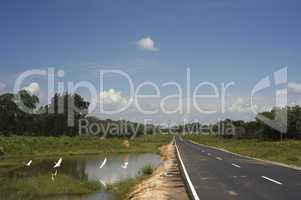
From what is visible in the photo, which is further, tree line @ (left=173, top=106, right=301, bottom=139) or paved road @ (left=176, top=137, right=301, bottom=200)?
tree line @ (left=173, top=106, right=301, bottom=139)

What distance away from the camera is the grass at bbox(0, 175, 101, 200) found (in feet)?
77.5

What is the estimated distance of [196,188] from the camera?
51.0 feet

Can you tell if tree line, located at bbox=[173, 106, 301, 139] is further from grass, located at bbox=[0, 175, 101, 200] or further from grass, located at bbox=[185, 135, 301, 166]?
grass, located at bbox=[0, 175, 101, 200]

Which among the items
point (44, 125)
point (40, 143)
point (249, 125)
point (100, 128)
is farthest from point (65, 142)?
point (249, 125)

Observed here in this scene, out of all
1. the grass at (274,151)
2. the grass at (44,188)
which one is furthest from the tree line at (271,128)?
the grass at (44,188)

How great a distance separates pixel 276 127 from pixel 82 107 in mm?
56936

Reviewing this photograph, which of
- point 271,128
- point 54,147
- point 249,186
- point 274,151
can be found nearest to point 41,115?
point 54,147

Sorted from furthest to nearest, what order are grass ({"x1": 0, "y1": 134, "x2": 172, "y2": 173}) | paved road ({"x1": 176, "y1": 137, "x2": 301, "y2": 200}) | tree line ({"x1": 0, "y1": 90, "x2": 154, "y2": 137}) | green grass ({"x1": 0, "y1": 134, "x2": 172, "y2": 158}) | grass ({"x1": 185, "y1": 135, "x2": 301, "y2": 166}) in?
tree line ({"x1": 0, "y1": 90, "x2": 154, "y2": 137}) → green grass ({"x1": 0, "y1": 134, "x2": 172, "y2": 158}) → grass ({"x1": 0, "y1": 134, "x2": 172, "y2": 173}) → grass ({"x1": 185, "y1": 135, "x2": 301, "y2": 166}) → paved road ({"x1": 176, "y1": 137, "x2": 301, "y2": 200})

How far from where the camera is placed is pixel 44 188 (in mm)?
25484

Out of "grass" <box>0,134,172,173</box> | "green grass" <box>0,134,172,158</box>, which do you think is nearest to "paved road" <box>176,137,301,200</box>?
"grass" <box>0,134,172,173</box>

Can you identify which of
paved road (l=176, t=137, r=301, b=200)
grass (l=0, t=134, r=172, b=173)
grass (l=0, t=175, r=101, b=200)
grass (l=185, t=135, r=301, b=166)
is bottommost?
grass (l=0, t=134, r=172, b=173)

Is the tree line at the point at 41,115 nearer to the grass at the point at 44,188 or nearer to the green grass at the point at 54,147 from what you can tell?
the green grass at the point at 54,147

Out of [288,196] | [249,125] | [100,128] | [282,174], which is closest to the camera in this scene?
[288,196]

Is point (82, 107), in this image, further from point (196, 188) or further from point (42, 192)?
point (196, 188)
